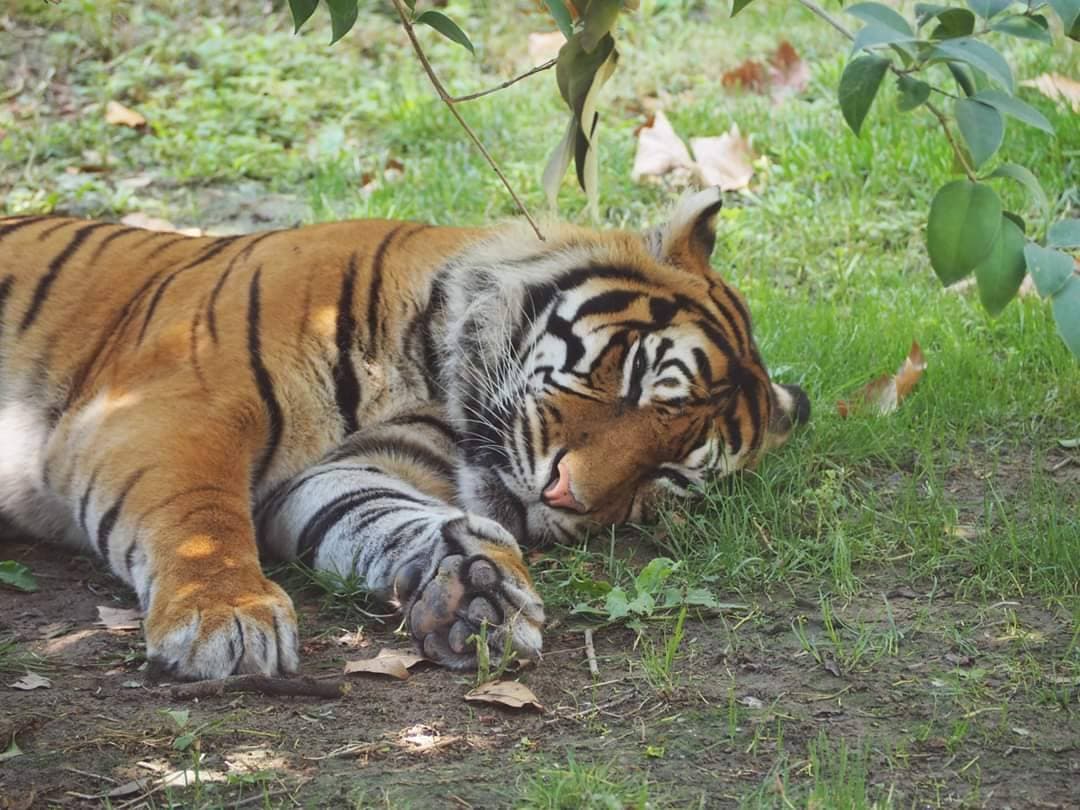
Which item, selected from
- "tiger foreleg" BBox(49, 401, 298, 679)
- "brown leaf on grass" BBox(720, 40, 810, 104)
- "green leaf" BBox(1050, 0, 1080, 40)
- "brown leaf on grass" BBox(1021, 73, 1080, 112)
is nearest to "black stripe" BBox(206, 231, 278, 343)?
"tiger foreleg" BBox(49, 401, 298, 679)

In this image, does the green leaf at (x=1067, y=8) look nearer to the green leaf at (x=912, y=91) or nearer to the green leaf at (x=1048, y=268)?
the green leaf at (x=912, y=91)

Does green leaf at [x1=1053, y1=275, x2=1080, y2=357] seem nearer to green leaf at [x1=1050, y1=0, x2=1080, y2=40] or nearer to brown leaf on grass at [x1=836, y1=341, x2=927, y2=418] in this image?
green leaf at [x1=1050, y1=0, x2=1080, y2=40]

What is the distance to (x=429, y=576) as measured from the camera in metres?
2.70

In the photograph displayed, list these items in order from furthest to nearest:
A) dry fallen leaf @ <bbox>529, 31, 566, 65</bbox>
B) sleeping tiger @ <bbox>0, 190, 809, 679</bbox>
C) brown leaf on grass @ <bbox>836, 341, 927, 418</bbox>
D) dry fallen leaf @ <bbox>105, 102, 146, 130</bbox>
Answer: dry fallen leaf @ <bbox>529, 31, 566, 65</bbox> < dry fallen leaf @ <bbox>105, 102, 146, 130</bbox> < brown leaf on grass @ <bbox>836, 341, 927, 418</bbox> < sleeping tiger @ <bbox>0, 190, 809, 679</bbox>

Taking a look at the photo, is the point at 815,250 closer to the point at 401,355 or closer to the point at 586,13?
the point at 401,355

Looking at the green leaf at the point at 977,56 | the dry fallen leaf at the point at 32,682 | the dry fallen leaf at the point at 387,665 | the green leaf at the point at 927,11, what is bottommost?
the dry fallen leaf at the point at 387,665

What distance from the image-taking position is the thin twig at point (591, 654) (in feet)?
8.40

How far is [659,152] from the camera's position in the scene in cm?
519

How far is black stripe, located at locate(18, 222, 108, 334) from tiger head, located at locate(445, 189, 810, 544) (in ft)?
3.40

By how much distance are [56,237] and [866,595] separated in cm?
226

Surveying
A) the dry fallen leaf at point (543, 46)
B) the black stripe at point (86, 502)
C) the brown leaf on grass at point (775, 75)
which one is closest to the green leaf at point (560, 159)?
the black stripe at point (86, 502)

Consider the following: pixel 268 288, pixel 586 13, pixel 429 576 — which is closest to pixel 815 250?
pixel 268 288

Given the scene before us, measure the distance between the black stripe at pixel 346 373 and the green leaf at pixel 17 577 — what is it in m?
0.75

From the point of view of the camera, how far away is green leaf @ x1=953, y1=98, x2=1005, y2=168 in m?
1.75
